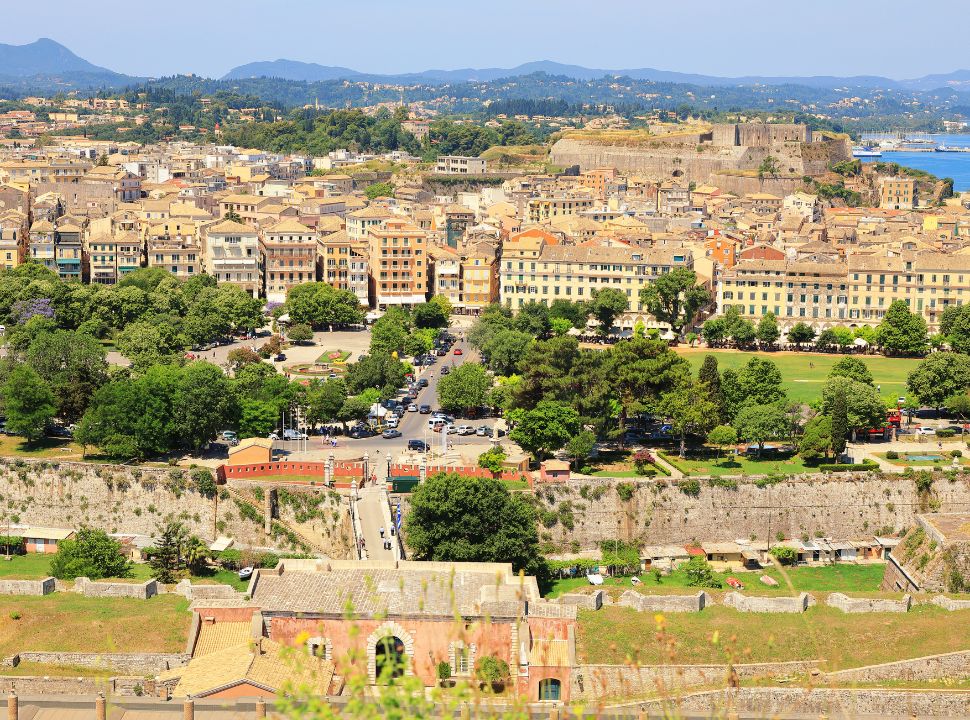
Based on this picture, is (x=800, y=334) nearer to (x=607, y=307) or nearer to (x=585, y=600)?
(x=607, y=307)

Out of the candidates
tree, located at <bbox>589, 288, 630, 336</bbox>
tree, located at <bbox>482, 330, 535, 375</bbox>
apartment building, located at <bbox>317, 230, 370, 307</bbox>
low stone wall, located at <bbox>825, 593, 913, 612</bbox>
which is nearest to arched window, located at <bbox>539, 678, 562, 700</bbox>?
low stone wall, located at <bbox>825, 593, 913, 612</bbox>

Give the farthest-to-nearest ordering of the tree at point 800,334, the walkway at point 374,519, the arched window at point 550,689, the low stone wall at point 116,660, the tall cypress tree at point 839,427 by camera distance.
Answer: the tree at point 800,334
the tall cypress tree at point 839,427
the walkway at point 374,519
the low stone wall at point 116,660
the arched window at point 550,689

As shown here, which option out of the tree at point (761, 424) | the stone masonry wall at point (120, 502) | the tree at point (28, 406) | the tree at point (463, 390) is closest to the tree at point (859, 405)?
the tree at point (761, 424)

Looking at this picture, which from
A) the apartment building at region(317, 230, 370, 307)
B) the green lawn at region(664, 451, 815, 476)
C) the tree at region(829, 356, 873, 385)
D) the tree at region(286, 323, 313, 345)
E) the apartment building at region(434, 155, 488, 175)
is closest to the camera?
the green lawn at region(664, 451, 815, 476)

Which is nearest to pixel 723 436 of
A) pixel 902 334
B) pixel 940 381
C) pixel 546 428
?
pixel 546 428

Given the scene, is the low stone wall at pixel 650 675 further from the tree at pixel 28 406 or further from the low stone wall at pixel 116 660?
the tree at pixel 28 406

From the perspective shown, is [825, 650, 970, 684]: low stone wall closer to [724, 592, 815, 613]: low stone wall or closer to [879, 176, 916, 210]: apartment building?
[724, 592, 815, 613]: low stone wall

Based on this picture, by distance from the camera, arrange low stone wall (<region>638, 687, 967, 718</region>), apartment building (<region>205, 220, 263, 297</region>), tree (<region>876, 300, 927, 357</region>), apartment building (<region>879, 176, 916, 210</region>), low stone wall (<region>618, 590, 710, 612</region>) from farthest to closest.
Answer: apartment building (<region>879, 176, 916, 210</region>) → apartment building (<region>205, 220, 263, 297</region>) → tree (<region>876, 300, 927, 357</region>) → low stone wall (<region>618, 590, 710, 612</region>) → low stone wall (<region>638, 687, 967, 718</region>)
